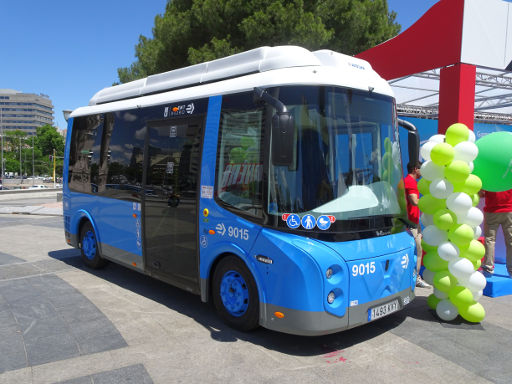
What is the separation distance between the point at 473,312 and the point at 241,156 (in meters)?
3.20

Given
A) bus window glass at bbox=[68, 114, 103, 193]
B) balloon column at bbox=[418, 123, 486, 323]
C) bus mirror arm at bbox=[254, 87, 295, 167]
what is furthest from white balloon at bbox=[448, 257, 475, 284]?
bus window glass at bbox=[68, 114, 103, 193]

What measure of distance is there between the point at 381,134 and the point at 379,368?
93.2 inches

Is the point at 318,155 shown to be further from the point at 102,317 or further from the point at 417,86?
the point at 417,86

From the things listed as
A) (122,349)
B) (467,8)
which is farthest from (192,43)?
(122,349)

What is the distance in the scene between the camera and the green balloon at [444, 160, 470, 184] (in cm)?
468

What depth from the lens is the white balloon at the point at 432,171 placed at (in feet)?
16.1

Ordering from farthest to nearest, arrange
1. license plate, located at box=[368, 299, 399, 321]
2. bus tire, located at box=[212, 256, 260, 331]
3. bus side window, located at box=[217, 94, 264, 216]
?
bus tire, located at box=[212, 256, 260, 331] → bus side window, located at box=[217, 94, 264, 216] → license plate, located at box=[368, 299, 399, 321]

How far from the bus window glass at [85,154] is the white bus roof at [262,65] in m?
1.61

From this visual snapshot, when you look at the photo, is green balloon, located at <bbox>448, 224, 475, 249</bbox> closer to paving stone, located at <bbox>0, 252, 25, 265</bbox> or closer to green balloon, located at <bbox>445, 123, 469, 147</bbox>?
green balloon, located at <bbox>445, 123, 469, 147</bbox>

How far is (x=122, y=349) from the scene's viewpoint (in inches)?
165

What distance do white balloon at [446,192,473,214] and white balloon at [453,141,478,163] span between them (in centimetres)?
41

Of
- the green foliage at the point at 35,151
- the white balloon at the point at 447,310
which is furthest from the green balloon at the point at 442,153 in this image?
the green foliage at the point at 35,151

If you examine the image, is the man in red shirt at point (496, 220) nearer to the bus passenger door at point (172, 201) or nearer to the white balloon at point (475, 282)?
the white balloon at point (475, 282)

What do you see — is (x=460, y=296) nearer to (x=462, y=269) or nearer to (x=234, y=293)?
(x=462, y=269)
